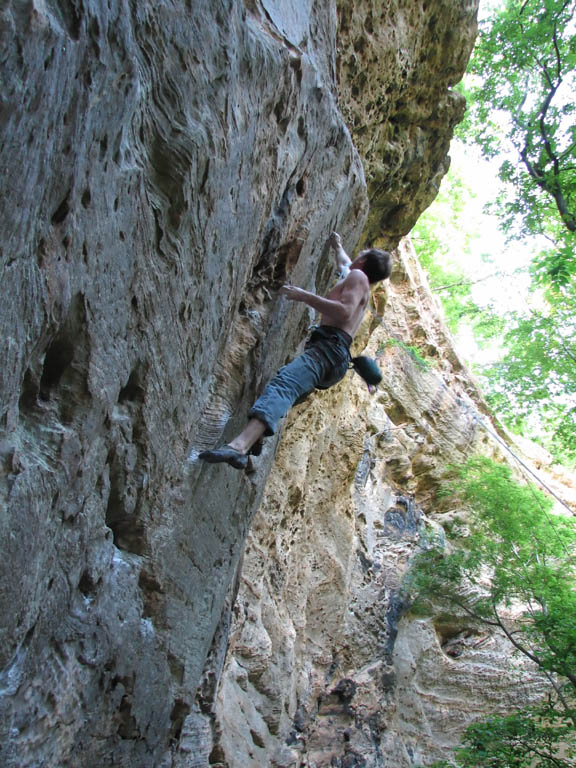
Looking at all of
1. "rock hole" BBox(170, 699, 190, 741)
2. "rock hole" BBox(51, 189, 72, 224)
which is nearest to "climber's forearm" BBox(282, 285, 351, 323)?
"rock hole" BBox(51, 189, 72, 224)

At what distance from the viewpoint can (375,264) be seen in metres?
4.63

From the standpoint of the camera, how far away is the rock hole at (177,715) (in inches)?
137

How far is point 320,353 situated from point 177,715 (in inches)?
93.9

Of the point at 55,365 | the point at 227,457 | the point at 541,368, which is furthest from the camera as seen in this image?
the point at 541,368

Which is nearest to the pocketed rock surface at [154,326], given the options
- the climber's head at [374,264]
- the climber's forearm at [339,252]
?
the climber's forearm at [339,252]

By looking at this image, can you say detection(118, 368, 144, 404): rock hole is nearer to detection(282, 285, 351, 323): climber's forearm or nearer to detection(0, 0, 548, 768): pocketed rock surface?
detection(0, 0, 548, 768): pocketed rock surface

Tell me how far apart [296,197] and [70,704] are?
11.0 feet

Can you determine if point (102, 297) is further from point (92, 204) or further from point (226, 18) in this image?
point (226, 18)

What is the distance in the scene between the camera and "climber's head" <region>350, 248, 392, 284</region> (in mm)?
4621

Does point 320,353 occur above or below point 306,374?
above

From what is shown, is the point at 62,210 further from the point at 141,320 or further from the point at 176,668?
the point at 176,668

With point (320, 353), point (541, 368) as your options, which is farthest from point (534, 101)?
point (320, 353)

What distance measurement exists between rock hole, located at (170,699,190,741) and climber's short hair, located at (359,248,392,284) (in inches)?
121

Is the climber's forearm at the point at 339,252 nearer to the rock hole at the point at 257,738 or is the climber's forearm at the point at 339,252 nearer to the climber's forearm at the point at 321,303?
the climber's forearm at the point at 321,303
